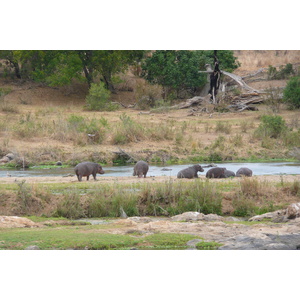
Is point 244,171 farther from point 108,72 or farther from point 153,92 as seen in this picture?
point 108,72

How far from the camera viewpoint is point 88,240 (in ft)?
31.2

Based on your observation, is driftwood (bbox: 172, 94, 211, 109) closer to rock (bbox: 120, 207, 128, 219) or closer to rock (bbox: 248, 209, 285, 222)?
rock (bbox: 120, 207, 128, 219)

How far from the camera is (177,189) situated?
13.8m

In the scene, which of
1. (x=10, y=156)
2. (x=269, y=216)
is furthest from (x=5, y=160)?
(x=269, y=216)

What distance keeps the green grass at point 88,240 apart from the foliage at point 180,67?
1190 inches

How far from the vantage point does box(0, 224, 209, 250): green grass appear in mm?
9281

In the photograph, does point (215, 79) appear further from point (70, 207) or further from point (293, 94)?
point (70, 207)

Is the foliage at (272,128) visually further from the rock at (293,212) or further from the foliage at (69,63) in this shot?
the foliage at (69,63)

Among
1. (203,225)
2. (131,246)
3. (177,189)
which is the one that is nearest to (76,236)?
(131,246)

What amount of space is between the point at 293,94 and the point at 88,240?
26.3 meters

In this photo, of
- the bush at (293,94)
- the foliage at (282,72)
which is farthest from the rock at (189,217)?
the foliage at (282,72)

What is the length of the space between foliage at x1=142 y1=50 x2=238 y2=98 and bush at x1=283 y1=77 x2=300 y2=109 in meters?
7.99

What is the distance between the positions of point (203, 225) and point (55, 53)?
31318 mm

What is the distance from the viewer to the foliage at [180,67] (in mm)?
39469
